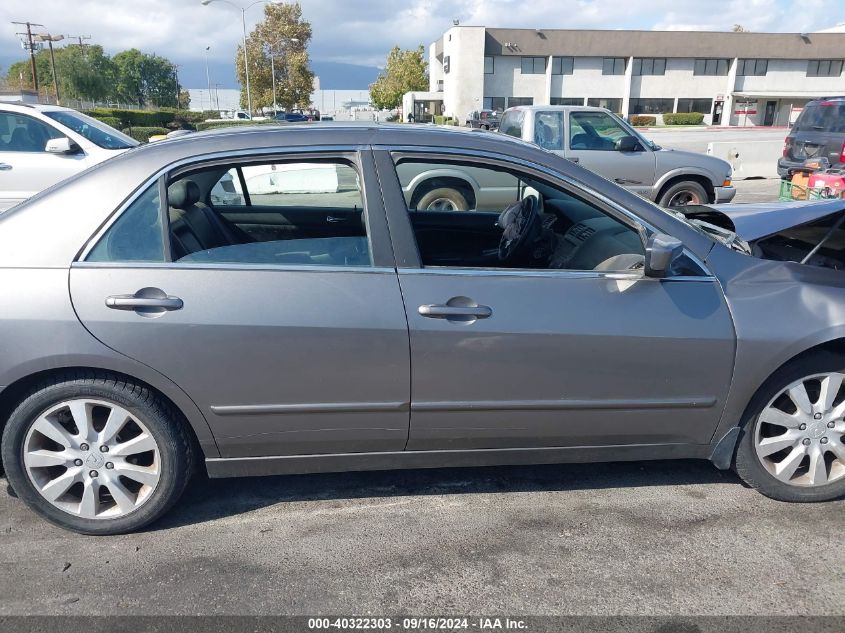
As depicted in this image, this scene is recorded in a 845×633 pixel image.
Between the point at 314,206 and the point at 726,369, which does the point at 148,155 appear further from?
the point at 726,369

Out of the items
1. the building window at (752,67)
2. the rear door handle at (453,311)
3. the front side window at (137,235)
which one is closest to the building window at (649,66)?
the building window at (752,67)

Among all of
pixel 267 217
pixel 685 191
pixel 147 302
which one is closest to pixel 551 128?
pixel 685 191

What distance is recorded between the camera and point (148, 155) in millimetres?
2799

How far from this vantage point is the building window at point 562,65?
194ft

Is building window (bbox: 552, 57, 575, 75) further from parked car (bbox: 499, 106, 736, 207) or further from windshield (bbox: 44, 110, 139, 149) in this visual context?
windshield (bbox: 44, 110, 139, 149)

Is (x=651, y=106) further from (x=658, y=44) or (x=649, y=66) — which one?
(x=658, y=44)

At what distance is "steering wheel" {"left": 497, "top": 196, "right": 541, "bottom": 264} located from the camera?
3633 millimetres

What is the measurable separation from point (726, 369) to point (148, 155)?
2.59 metres

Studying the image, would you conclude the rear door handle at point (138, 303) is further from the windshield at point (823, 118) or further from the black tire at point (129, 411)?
the windshield at point (823, 118)

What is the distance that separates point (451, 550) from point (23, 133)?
→ 856 cm

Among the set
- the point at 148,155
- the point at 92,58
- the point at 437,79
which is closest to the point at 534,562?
the point at 148,155

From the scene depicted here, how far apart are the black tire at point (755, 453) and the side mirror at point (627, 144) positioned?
23.2ft

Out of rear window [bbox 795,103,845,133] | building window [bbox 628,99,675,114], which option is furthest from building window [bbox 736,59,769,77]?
rear window [bbox 795,103,845,133]

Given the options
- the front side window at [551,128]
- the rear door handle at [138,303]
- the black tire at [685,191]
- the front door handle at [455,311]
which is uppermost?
the front side window at [551,128]
